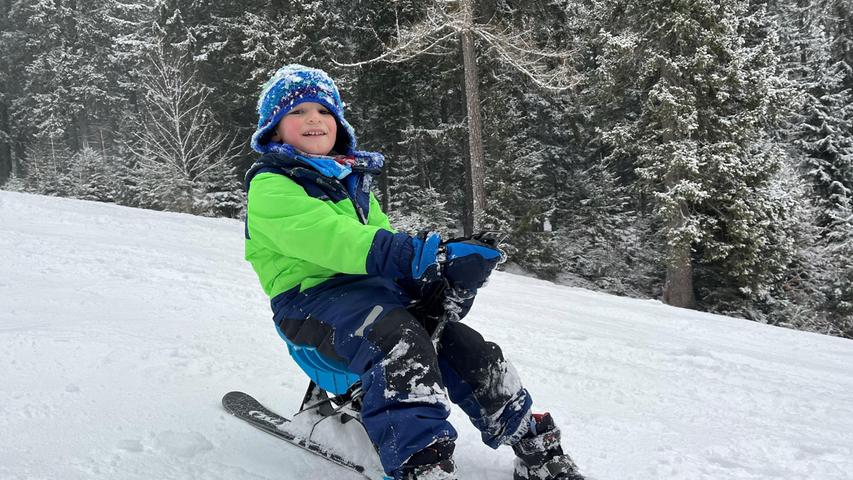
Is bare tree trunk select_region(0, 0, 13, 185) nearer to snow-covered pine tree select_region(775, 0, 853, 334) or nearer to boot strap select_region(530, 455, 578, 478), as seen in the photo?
snow-covered pine tree select_region(775, 0, 853, 334)

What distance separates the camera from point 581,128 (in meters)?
20.4

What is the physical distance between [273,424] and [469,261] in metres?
1.11

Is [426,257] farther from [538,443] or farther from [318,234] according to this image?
[538,443]

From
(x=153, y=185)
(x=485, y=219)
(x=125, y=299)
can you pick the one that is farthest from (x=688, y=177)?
(x=153, y=185)

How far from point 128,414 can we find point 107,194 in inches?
1019

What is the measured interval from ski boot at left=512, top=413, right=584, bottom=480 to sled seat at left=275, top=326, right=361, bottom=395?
26.2 inches

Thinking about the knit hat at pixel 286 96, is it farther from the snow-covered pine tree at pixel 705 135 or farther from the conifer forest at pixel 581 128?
the snow-covered pine tree at pixel 705 135

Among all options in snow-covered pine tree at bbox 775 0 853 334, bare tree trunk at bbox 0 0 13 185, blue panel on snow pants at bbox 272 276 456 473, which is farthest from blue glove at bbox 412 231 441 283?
bare tree trunk at bbox 0 0 13 185

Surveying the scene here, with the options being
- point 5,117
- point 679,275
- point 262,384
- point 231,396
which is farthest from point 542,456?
point 5,117

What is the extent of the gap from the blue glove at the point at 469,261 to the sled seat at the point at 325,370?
0.50 meters

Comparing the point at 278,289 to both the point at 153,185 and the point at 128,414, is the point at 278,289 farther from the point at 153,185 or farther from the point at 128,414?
the point at 153,185

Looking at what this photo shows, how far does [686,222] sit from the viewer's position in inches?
520

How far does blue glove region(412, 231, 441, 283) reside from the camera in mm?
1783

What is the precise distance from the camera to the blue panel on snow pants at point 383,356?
65.7 inches
